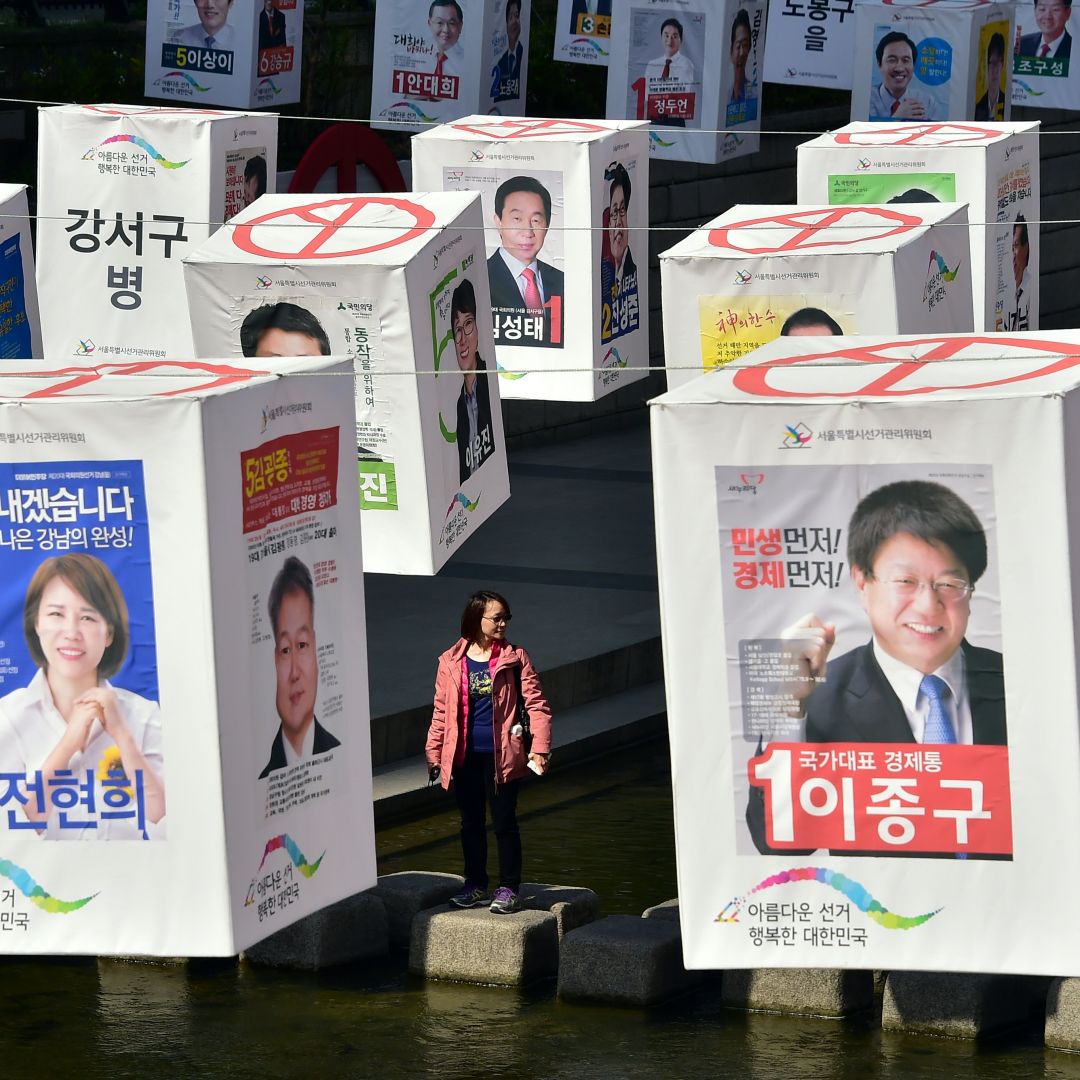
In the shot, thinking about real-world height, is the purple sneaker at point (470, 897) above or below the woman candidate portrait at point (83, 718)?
below

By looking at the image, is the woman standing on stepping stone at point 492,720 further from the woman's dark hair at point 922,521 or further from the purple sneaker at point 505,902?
the woman's dark hair at point 922,521

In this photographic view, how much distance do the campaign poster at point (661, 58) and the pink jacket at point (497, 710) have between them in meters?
9.58

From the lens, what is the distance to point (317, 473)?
28.0 ft

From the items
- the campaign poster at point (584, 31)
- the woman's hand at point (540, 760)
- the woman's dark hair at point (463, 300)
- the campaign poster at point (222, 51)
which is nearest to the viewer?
the woman's hand at point (540, 760)

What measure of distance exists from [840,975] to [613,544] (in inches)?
377

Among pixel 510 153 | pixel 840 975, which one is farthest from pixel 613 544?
pixel 840 975

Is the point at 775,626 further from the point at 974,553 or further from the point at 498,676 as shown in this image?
the point at 498,676

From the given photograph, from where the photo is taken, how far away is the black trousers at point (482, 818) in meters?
10.8

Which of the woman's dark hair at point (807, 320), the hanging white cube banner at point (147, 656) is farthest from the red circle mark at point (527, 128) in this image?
the hanging white cube banner at point (147, 656)

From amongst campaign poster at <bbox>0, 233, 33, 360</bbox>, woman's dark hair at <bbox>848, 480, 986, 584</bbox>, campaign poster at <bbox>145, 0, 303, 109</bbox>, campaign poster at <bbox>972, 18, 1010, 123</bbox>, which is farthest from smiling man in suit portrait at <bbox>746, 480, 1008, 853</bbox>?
campaign poster at <bbox>972, 18, 1010, 123</bbox>

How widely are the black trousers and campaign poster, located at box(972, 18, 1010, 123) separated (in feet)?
35.9

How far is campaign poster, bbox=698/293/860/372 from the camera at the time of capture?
12352 mm

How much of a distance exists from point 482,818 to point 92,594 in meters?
3.38

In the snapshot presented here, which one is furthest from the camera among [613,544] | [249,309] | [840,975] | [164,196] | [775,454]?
[613,544]
